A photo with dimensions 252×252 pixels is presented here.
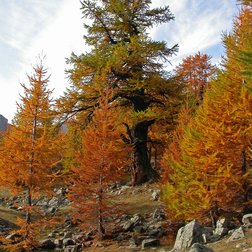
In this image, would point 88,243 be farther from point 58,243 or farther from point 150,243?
point 150,243

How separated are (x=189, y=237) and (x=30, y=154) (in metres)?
8.51

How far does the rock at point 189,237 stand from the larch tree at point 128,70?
9898 mm

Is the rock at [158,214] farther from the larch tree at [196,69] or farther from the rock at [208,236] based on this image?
the larch tree at [196,69]

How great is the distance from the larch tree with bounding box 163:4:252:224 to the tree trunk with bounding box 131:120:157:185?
371 inches

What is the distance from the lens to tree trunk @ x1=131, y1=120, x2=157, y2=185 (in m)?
22.9

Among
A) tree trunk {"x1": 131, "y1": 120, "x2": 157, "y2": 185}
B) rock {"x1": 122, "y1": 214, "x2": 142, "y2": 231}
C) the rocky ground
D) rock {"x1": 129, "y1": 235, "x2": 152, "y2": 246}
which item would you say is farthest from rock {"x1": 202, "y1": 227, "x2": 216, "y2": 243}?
tree trunk {"x1": 131, "y1": 120, "x2": 157, "y2": 185}

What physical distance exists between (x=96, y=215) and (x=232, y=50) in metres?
9.70

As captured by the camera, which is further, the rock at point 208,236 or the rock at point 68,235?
the rock at point 68,235

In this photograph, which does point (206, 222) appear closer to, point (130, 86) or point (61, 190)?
point (130, 86)

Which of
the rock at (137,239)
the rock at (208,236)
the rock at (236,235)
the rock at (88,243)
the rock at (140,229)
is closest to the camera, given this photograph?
the rock at (236,235)

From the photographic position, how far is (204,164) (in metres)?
12.0

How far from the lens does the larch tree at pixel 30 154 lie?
14.6 metres

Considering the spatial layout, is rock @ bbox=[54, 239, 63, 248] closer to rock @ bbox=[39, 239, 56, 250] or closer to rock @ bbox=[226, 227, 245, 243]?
rock @ bbox=[39, 239, 56, 250]

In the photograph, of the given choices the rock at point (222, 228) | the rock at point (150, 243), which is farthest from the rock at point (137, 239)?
the rock at point (222, 228)
